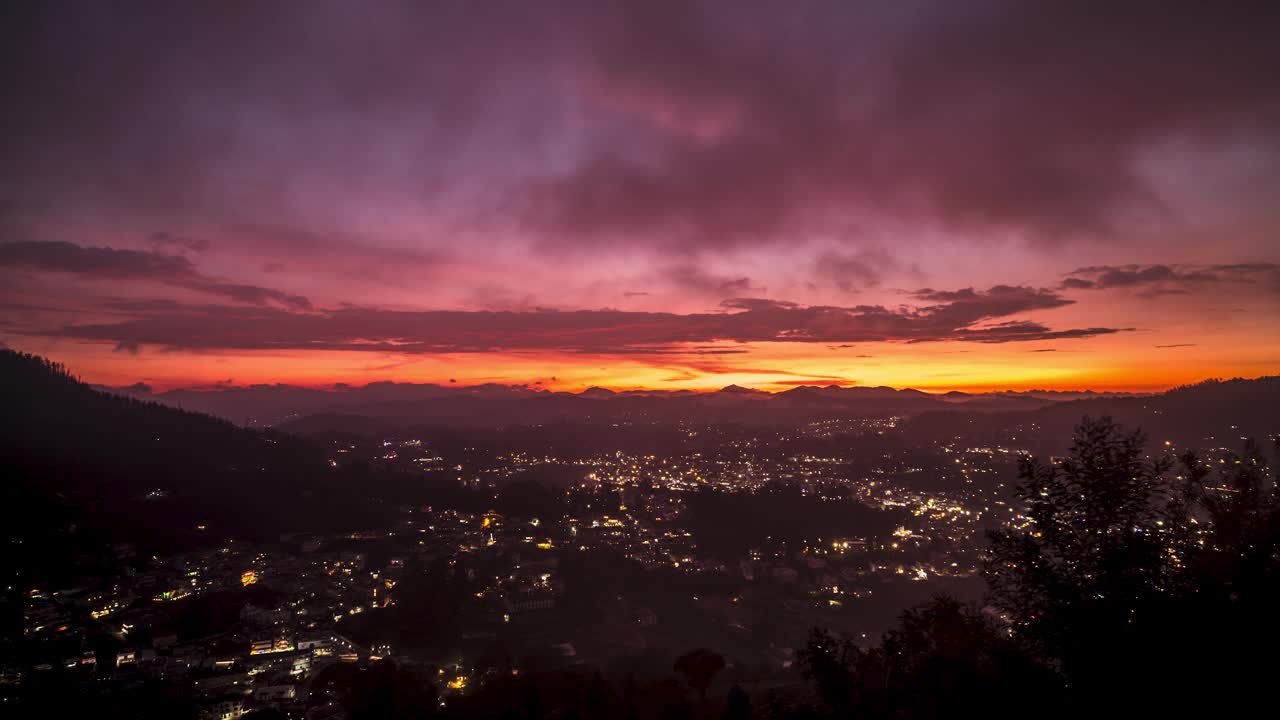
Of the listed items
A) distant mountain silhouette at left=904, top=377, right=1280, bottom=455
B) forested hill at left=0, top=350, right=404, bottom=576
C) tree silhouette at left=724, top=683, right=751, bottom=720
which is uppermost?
distant mountain silhouette at left=904, top=377, right=1280, bottom=455

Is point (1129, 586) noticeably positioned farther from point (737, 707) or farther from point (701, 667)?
point (701, 667)

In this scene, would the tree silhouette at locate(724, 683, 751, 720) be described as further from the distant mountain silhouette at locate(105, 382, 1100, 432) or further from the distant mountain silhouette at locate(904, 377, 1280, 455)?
the distant mountain silhouette at locate(105, 382, 1100, 432)

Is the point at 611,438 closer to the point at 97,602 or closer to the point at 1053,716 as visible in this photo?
the point at 97,602

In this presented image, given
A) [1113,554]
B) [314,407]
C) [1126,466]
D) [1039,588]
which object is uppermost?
[1126,466]

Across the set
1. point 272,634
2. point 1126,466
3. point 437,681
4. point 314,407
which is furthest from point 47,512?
point 314,407

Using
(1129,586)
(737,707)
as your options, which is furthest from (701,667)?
(1129,586)

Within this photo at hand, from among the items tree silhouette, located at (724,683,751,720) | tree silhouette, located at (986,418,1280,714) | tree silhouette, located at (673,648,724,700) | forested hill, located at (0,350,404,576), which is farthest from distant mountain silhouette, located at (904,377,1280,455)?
forested hill, located at (0,350,404,576)

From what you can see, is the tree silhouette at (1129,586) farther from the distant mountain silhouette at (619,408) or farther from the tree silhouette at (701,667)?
the distant mountain silhouette at (619,408)

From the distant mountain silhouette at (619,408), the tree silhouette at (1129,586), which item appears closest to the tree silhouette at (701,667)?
the tree silhouette at (1129,586)
